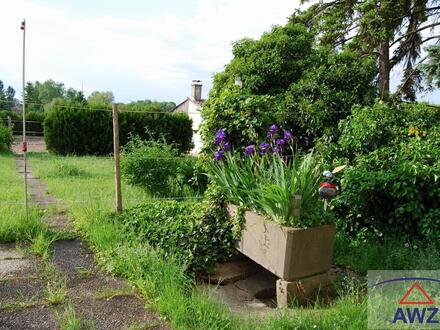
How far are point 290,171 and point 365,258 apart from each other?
47.2 inches

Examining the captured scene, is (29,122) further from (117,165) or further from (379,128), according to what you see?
(379,128)

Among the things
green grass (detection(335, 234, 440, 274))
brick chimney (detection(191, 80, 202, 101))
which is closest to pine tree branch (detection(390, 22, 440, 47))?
green grass (detection(335, 234, 440, 274))

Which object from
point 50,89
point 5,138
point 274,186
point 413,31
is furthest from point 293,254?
point 50,89

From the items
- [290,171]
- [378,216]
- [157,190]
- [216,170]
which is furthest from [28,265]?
[378,216]

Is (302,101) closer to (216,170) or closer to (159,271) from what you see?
(216,170)

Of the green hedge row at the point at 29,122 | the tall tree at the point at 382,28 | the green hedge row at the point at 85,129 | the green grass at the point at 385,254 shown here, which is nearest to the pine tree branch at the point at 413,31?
the tall tree at the point at 382,28

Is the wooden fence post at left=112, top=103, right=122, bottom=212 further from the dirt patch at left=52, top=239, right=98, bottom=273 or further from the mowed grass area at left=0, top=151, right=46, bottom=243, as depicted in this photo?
the mowed grass area at left=0, top=151, right=46, bottom=243

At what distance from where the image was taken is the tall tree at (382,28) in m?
10.2

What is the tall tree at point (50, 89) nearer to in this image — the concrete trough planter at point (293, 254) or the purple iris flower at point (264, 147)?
the purple iris flower at point (264, 147)

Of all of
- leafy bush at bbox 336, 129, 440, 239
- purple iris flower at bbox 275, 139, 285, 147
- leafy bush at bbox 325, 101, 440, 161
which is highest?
leafy bush at bbox 325, 101, 440, 161

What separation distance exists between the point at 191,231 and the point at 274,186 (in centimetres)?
101

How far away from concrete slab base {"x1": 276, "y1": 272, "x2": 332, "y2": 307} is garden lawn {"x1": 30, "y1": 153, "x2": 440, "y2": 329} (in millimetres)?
142

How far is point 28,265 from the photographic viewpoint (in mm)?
3326

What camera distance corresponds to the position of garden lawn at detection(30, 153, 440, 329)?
91.6 inches
